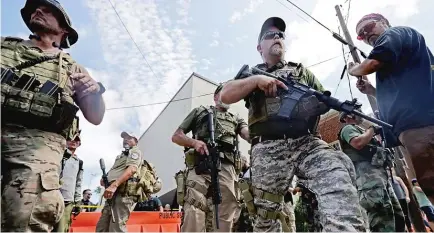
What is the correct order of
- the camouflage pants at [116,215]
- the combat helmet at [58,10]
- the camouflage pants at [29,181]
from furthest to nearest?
the camouflage pants at [116,215] < the combat helmet at [58,10] < the camouflage pants at [29,181]

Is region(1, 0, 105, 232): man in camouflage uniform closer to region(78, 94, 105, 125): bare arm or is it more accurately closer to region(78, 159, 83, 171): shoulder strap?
region(78, 94, 105, 125): bare arm

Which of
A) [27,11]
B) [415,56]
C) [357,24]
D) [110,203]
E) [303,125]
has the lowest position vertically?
[110,203]

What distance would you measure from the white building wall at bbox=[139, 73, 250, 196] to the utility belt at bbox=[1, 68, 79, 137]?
1191cm

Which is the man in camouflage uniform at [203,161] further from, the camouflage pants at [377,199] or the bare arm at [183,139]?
the camouflage pants at [377,199]

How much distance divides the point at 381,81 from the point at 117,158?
4.67 metres

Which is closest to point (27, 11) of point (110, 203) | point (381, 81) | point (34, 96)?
point (34, 96)

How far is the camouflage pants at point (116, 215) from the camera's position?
513cm

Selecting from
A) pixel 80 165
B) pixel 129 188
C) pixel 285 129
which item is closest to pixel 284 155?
pixel 285 129

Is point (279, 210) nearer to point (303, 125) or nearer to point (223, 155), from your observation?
point (303, 125)

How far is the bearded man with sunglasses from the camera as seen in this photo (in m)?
2.48

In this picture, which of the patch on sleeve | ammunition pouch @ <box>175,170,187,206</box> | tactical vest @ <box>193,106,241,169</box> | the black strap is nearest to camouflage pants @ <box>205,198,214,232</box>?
Answer: ammunition pouch @ <box>175,170,187,206</box>

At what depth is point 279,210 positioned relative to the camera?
240cm

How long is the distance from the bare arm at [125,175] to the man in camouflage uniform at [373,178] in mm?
3394

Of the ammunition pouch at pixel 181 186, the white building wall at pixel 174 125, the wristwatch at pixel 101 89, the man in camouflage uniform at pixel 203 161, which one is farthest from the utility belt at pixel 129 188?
the white building wall at pixel 174 125
